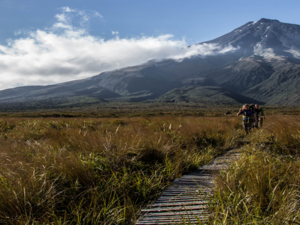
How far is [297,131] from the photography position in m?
5.22

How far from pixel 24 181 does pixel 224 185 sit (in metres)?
2.60

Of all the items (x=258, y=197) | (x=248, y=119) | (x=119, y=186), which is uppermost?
(x=119, y=186)

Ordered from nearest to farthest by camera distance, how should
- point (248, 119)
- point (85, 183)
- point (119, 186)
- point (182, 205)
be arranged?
point (182, 205), point (119, 186), point (85, 183), point (248, 119)

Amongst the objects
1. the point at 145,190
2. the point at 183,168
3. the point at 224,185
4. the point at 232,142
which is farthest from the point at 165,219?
the point at 232,142

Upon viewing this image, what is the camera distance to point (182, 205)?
2398 mm

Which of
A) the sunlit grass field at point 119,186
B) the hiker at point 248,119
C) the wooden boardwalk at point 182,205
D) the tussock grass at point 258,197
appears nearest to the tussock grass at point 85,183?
the sunlit grass field at point 119,186

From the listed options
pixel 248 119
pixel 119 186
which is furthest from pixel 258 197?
pixel 248 119

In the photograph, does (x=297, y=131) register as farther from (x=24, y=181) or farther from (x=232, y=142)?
(x=24, y=181)

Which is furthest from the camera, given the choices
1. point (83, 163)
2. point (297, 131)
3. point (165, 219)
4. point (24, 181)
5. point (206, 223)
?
point (297, 131)

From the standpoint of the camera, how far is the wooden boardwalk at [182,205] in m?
2.26

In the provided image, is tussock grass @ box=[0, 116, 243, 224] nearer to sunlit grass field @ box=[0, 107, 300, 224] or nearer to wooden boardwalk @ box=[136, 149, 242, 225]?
sunlit grass field @ box=[0, 107, 300, 224]

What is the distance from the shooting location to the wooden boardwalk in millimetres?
2258

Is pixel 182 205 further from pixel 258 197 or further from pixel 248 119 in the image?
pixel 248 119

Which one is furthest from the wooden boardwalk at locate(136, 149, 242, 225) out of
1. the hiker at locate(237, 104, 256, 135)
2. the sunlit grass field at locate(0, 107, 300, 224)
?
the hiker at locate(237, 104, 256, 135)
